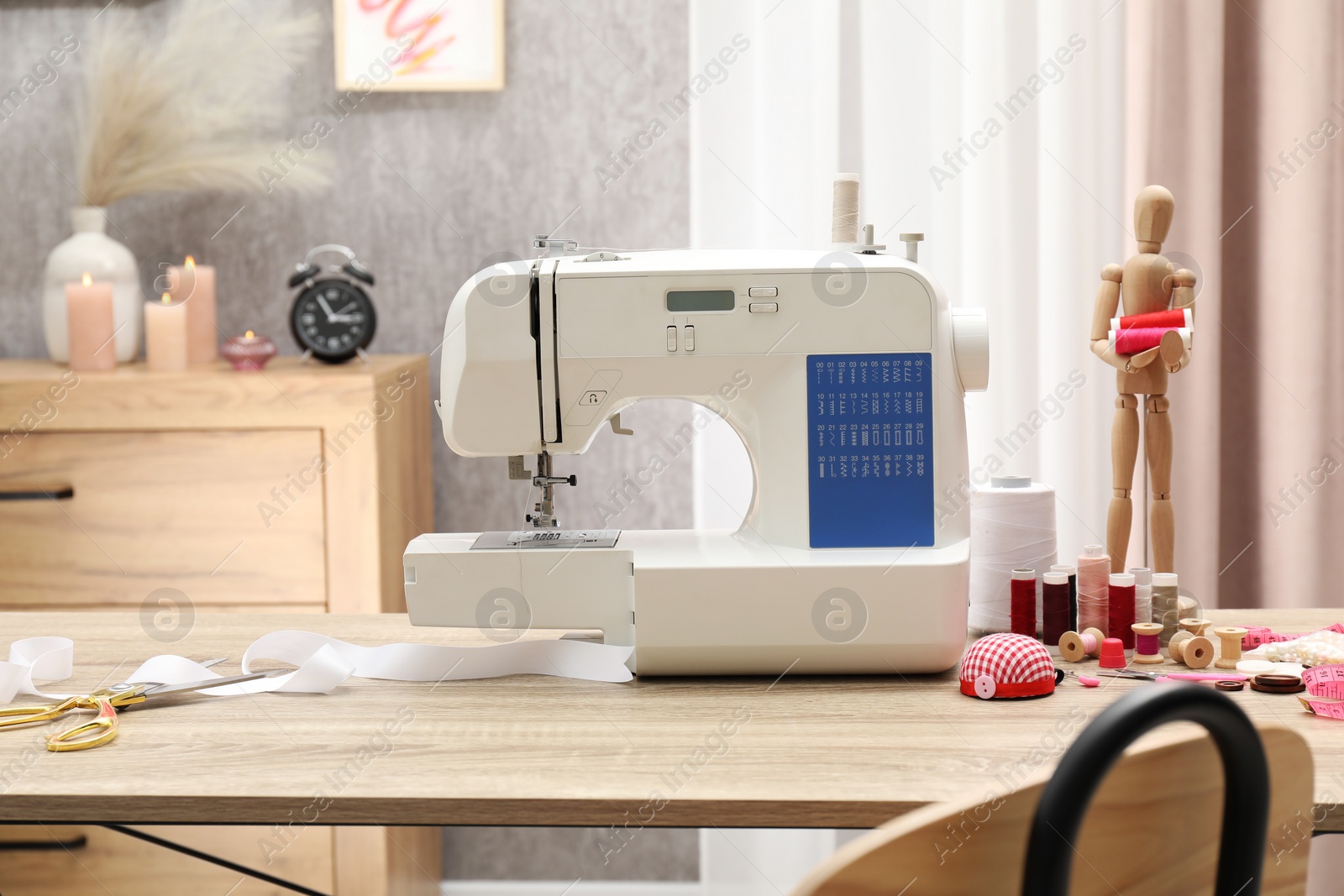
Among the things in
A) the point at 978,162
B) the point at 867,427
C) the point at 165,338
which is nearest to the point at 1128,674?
the point at 867,427

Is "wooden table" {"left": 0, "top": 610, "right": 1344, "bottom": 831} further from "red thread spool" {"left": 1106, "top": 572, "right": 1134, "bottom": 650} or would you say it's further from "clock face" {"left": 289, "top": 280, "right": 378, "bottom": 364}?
"clock face" {"left": 289, "top": 280, "right": 378, "bottom": 364}

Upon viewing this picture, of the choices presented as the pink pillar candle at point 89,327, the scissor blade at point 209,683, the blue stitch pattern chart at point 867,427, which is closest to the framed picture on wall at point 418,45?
the pink pillar candle at point 89,327

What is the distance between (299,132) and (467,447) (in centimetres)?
146

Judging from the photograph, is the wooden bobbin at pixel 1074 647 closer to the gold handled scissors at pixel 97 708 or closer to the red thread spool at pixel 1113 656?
the red thread spool at pixel 1113 656

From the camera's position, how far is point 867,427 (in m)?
1.32

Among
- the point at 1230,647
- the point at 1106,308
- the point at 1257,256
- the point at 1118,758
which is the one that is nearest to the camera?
the point at 1118,758

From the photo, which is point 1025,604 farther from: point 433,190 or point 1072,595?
point 433,190

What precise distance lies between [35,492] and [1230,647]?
1.91 m

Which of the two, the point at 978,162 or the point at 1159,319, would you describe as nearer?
the point at 1159,319

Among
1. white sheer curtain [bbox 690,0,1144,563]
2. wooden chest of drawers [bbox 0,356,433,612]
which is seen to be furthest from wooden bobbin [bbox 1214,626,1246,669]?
wooden chest of drawers [bbox 0,356,433,612]

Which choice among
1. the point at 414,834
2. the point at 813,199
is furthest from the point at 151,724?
the point at 813,199

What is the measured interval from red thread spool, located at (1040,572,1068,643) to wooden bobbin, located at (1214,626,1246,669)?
163 mm

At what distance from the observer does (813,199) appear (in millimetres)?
2314

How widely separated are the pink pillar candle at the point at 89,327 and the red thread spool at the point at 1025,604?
1.74m
